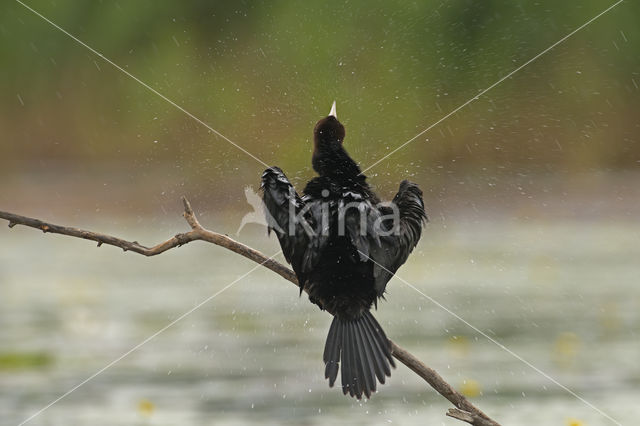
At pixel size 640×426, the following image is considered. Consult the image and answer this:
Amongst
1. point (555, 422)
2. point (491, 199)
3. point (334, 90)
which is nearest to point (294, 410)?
point (555, 422)

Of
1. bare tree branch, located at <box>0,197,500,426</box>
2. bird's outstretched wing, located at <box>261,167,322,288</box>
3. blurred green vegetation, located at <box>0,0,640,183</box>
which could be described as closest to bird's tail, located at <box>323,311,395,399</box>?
bare tree branch, located at <box>0,197,500,426</box>

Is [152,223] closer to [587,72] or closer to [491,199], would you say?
[491,199]

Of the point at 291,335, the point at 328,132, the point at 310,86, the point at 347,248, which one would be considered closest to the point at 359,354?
the point at 347,248

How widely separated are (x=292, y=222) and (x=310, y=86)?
7.51m

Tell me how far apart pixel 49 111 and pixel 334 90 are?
3.66 metres

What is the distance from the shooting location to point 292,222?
14.6ft

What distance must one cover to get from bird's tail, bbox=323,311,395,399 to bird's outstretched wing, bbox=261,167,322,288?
307 mm

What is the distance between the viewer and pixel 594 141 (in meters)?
13.2

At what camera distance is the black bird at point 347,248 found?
4.45 metres

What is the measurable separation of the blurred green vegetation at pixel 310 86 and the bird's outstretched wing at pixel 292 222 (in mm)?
7424

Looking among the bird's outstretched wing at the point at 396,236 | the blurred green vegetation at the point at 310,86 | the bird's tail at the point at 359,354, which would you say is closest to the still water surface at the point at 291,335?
the bird's tail at the point at 359,354

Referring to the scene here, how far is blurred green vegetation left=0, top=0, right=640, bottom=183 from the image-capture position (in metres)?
12.3

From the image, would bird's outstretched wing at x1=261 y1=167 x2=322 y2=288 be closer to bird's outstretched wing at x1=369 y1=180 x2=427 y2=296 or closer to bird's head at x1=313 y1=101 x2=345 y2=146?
bird's outstretched wing at x1=369 y1=180 x2=427 y2=296

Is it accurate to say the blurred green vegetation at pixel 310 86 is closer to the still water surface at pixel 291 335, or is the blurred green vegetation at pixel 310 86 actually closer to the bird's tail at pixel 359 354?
the still water surface at pixel 291 335
